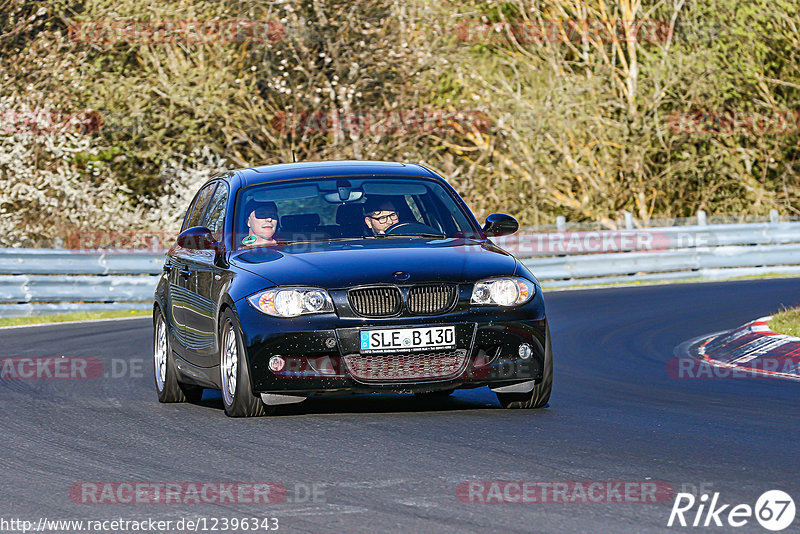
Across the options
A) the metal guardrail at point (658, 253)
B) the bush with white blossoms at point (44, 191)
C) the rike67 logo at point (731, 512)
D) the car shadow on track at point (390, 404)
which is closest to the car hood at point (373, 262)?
the car shadow on track at point (390, 404)

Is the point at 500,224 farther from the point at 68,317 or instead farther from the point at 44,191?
the point at 44,191

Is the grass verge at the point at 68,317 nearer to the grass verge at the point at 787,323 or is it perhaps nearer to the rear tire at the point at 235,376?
the grass verge at the point at 787,323

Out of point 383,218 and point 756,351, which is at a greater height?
point 383,218

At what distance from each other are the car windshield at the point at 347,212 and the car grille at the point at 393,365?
127 cm

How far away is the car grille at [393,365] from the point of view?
8.95 m

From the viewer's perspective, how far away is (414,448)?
7930mm

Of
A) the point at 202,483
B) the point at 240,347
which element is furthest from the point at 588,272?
the point at 202,483

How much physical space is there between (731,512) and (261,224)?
16.3 feet

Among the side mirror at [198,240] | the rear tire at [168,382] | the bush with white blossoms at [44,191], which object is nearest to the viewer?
the side mirror at [198,240]

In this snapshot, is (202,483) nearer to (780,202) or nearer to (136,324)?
(136,324)

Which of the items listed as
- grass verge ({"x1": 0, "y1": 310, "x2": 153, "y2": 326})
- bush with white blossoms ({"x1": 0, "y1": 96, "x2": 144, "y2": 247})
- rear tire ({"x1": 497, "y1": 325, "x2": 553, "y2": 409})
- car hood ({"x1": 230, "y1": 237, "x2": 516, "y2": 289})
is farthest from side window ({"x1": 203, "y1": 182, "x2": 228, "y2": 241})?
bush with white blossoms ({"x1": 0, "y1": 96, "x2": 144, "y2": 247})

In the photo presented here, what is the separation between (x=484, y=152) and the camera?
31.1 meters

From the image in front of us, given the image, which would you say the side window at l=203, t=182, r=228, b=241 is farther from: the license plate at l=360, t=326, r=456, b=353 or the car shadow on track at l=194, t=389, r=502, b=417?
the license plate at l=360, t=326, r=456, b=353

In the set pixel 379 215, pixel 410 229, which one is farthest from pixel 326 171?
pixel 410 229
